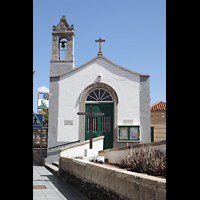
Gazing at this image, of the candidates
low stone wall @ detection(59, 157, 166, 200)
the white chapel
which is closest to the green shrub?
low stone wall @ detection(59, 157, 166, 200)

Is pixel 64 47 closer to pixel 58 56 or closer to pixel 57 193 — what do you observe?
pixel 58 56

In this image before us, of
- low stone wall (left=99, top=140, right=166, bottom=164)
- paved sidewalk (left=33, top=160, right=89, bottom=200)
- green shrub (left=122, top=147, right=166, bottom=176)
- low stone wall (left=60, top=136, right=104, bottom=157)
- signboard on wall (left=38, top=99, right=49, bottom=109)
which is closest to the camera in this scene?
green shrub (left=122, top=147, right=166, bottom=176)

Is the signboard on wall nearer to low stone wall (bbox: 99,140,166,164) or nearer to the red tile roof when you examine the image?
the red tile roof

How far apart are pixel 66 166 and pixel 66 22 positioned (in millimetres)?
12650

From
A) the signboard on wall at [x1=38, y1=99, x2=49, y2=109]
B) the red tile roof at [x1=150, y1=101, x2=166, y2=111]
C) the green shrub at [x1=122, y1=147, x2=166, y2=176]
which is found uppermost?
the signboard on wall at [x1=38, y1=99, x2=49, y2=109]

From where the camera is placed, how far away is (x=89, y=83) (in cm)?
1956

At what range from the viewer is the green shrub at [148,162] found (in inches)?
294


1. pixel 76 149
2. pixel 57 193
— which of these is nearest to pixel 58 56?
pixel 76 149

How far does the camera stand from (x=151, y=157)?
27.0 feet

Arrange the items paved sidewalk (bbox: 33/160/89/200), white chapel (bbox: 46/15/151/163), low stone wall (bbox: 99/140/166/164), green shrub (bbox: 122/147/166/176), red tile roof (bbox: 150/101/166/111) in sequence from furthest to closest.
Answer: red tile roof (bbox: 150/101/166/111) → white chapel (bbox: 46/15/151/163) → low stone wall (bbox: 99/140/166/164) → paved sidewalk (bbox: 33/160/89/200) → green shrub (bbox: 122/147/166/176)

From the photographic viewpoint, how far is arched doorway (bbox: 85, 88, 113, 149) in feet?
63.4
